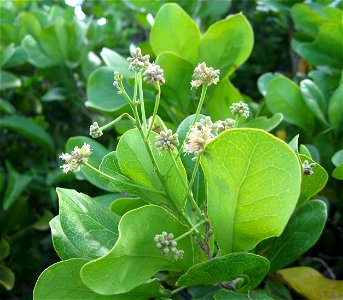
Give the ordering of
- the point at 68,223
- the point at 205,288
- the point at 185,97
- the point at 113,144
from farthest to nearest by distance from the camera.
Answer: the point at 113,144 < the point at 185,97 < the point at 205,288 < the point at 68,223

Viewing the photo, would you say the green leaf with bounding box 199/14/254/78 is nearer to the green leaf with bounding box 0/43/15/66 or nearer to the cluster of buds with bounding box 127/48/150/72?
the cluster of buds with bounding box 127/48/150/72

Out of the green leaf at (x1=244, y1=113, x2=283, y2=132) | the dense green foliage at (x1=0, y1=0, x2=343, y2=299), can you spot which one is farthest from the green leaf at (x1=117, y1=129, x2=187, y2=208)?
the green leaf at (x1=244, y1=113, x2=283, y2=132)

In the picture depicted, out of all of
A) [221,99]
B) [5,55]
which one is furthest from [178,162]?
[5,55]

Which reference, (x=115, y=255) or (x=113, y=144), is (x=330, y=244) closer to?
(x=113, y=144)

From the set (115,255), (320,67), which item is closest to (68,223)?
(115,255)

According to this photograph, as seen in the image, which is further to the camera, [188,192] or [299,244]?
[299,244]

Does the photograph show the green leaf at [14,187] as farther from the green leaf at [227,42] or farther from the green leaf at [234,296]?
the green leaf at [234,296]
